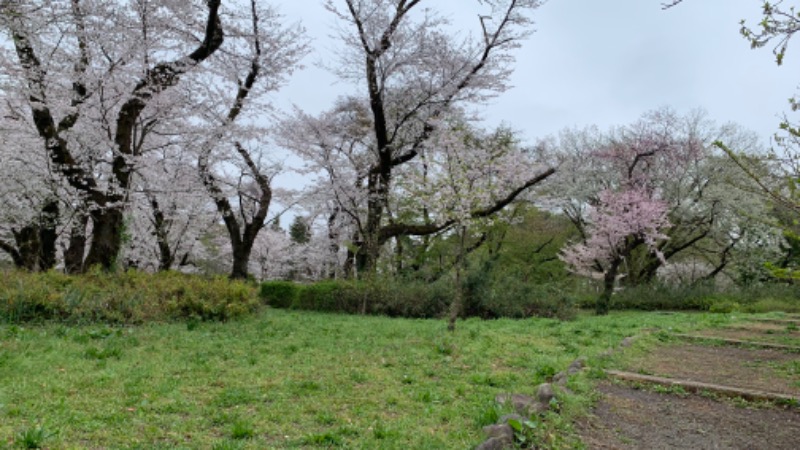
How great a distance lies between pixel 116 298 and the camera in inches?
311

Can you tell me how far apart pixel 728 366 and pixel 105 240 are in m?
11.0

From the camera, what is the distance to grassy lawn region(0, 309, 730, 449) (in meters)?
3.23

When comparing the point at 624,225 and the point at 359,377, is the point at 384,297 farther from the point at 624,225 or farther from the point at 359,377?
the point at 359,377

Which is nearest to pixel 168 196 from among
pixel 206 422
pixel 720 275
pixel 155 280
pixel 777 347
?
pixel 155 280

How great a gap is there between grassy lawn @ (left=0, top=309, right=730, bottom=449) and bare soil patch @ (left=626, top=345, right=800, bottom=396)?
69 centimetres

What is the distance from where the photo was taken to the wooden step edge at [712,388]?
4.38m

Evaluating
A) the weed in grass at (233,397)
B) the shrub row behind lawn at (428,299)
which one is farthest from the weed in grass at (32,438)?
the shrub row behind lawn at (428,299)

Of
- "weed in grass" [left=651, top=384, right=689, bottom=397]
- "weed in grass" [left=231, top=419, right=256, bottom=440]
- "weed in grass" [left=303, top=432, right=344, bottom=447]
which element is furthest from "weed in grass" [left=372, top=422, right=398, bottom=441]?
"weed in grass" [left=651, top=384, right=689, bottom=397]

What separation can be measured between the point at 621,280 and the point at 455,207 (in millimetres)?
17522

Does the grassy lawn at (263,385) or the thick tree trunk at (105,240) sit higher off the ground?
the thick tree trunk at (105,240)

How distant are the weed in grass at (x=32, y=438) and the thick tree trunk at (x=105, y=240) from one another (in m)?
8.50

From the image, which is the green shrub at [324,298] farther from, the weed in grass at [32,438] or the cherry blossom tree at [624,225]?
the weed in grass at [32,438]

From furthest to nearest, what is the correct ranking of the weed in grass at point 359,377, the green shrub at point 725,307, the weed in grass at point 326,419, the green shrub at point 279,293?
the green shrub at point 279,293 → the green shrub at point 725,307 → the weed in grass at point 359,377 → the weed in grass at point 326,419

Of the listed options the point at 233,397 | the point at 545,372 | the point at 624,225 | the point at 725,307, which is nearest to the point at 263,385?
the point at 233,397
